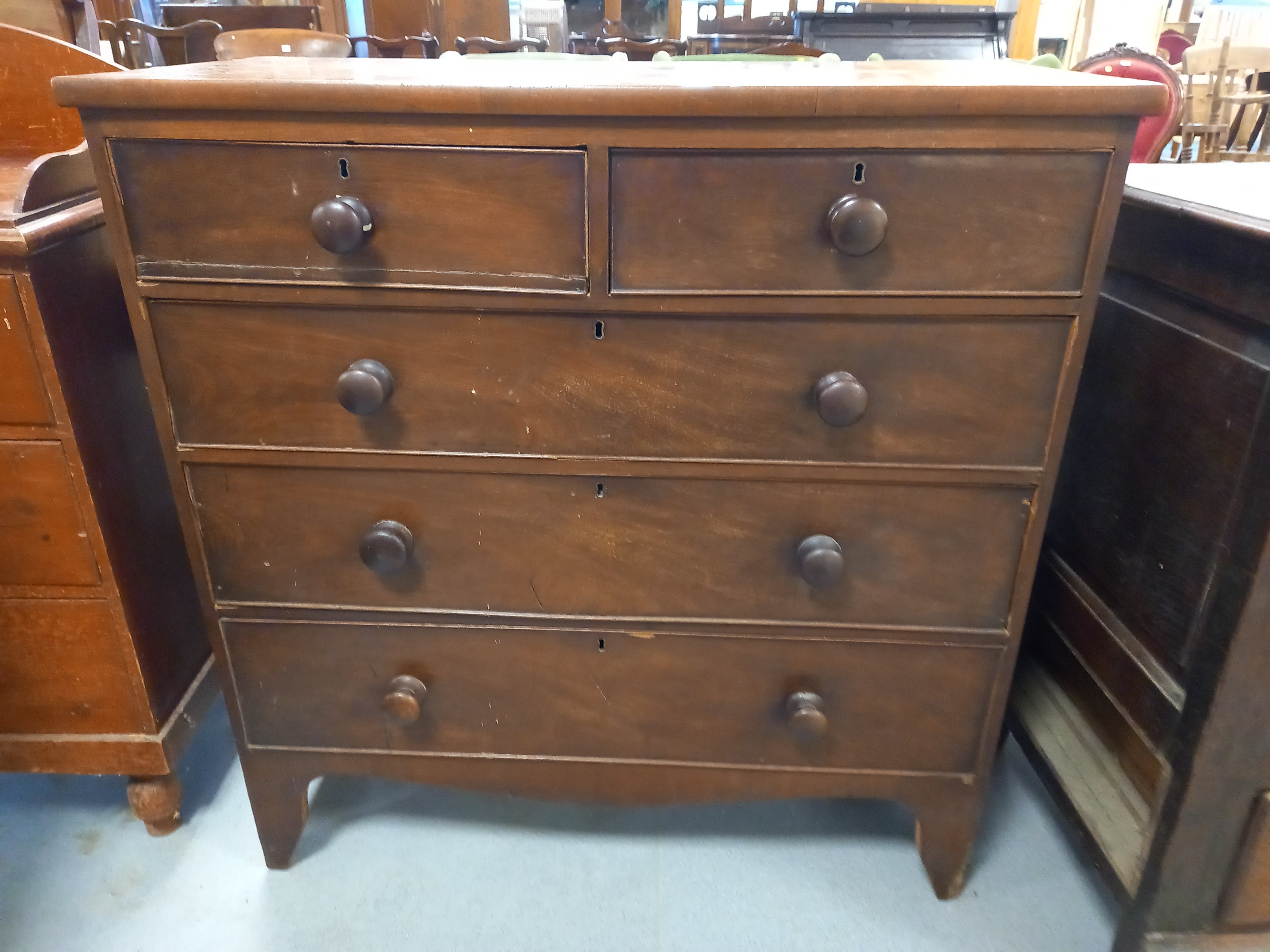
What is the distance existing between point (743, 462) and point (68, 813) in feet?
3.89

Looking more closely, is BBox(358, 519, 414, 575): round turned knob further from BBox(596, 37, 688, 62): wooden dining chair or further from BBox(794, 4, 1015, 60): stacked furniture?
BBox(794, 4, 1015, 60): stacked furniture

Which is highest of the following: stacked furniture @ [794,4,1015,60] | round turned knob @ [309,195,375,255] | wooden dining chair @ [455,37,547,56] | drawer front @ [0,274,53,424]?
stacked furniture @ [794,4,1015,60]

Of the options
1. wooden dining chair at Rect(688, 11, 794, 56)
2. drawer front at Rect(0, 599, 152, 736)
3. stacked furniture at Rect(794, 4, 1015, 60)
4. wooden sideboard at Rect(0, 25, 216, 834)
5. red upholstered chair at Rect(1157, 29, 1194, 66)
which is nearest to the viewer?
wooden sideboard at Rect(0, 25, 216, 834)

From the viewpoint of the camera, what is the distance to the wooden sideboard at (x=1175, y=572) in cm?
82

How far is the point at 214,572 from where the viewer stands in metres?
0.96

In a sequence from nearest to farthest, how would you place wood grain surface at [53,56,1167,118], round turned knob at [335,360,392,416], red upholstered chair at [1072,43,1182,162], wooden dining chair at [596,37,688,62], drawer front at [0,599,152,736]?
wood grain surface at [53,56,1167,118] → round turned knob at [335,360,392,416] → drawer front at [0,599,152,736] → red upholstered chair at [1072,43,1182,162] → wooden dining chair at [596,37,688,62]

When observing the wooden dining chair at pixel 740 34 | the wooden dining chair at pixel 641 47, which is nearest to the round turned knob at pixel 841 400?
the wooden dining chair at pixel 641 47

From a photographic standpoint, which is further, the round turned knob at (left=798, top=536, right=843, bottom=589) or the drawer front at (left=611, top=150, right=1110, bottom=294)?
the round turned knob at (left=798, top=536, right=843, bottom=589)

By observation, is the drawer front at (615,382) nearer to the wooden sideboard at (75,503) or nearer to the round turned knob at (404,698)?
the wooden sideboard at (75,503)

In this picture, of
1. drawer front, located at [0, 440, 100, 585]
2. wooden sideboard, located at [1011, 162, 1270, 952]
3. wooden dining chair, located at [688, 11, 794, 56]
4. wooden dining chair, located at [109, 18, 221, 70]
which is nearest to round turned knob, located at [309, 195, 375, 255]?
drawer front, located at [0, 440, 100, 585]

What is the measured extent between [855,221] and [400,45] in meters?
3.67

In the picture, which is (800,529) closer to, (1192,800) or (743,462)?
(743,462)

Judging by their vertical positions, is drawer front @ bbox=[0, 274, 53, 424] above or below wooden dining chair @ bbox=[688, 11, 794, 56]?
below

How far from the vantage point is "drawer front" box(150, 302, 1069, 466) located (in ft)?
2.68
